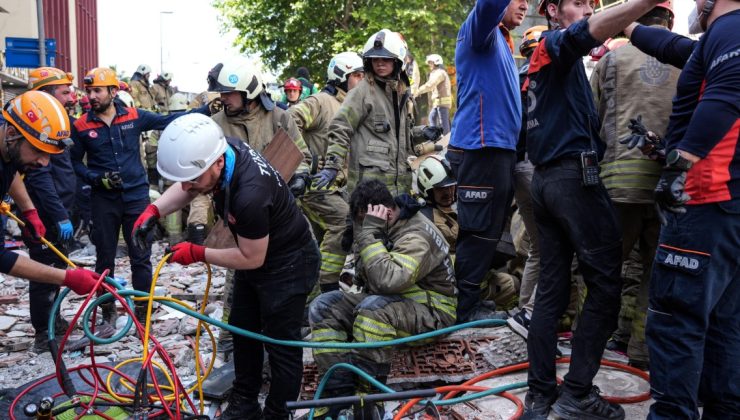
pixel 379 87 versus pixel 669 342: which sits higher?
pixel 379 87

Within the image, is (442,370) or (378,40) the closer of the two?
(442,370)

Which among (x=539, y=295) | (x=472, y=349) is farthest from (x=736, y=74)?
(x=472, y=349)

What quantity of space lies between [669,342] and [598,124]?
4.33 ft

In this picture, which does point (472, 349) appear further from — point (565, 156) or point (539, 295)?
point (565, 156)

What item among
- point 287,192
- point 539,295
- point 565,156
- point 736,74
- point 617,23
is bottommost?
point 539,295

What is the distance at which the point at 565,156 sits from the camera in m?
3.56

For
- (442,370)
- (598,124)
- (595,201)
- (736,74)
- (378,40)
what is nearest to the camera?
(736,74)

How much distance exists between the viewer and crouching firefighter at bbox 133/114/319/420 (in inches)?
134

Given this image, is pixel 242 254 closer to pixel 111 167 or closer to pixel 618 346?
pixel 618 346

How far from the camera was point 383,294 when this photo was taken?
4.33 metres

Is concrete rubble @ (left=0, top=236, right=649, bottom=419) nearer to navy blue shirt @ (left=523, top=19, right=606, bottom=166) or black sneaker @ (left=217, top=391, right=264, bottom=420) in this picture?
black sneaker @ (left=217, top=391, right=264, bottom=420)

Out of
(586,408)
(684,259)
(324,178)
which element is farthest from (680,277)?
(324,178)

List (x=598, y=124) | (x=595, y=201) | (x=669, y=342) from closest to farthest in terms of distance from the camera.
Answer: (x=669, y=342) < (x=595, y=201) < (x=598, y=124)

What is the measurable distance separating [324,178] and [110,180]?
2.07 m
